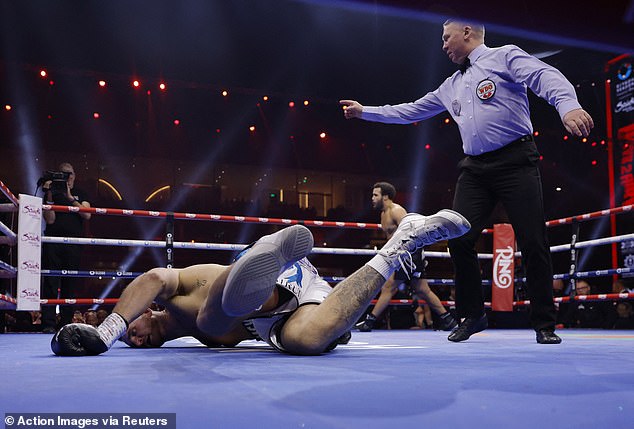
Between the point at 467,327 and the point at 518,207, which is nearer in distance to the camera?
the point at 518,207

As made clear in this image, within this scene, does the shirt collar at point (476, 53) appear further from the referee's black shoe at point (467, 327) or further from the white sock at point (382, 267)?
the white sock at point (382, 267)

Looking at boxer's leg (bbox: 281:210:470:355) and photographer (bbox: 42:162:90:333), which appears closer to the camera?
boxer's leg (bbox: 281:210:470:355)

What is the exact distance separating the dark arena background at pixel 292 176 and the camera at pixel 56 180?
54cm

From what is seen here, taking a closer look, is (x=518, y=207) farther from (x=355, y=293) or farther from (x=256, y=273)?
(x=256, y=273)

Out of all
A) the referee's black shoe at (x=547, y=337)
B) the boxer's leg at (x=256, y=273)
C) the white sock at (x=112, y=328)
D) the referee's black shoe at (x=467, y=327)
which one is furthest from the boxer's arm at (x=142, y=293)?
the referee's black shoe at (x=547, y=337)

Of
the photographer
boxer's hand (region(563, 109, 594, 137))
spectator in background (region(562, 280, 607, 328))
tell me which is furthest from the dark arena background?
boxer's hand (region(563, 109, 594, 137))

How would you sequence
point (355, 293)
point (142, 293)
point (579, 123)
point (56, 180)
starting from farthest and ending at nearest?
point (56, 180) < point (579, 123) < point (142, 293) < point (355, 293)

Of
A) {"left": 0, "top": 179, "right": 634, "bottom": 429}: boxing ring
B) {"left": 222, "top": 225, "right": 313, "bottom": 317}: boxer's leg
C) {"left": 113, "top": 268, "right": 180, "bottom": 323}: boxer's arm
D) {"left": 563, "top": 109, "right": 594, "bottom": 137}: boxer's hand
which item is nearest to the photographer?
{"left": 0, "top": 179, "right": 634, "bottom": 429}: boxing ring

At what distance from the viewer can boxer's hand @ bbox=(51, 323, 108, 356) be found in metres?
1.71

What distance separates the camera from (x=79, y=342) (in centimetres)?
173

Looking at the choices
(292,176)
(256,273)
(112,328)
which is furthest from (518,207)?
(292,176)

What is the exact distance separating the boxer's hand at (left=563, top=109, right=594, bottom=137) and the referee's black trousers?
43cm

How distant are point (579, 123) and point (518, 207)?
0.54 meters

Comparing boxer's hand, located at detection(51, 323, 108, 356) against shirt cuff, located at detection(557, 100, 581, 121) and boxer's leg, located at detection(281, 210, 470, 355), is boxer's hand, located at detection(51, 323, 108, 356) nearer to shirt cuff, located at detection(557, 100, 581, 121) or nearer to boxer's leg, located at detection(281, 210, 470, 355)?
boxer's leg, located at detection(281, 210, 470, 355)
